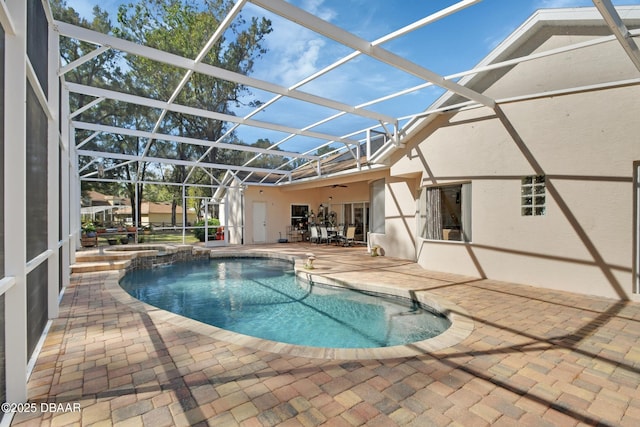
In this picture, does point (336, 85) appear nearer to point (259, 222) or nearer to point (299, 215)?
point (259, 222)

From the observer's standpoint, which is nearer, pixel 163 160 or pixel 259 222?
pixel 163 160

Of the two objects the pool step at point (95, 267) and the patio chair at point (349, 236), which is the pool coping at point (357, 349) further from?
the patio chair at point (349, 236)

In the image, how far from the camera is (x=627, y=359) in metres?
3.09

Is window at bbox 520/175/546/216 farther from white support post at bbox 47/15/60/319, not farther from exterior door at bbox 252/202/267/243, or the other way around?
exterior door at bbox 252/202/267/243

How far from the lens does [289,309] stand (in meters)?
5.94

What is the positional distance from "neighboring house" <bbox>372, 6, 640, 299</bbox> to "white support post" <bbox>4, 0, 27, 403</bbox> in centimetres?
697

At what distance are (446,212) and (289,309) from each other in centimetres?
477

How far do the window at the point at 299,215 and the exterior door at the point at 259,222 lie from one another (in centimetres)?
168

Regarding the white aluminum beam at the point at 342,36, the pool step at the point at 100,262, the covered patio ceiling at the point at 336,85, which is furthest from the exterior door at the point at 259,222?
the white aluminum beam at the point at 342,36

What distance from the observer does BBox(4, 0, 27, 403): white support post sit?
2035 mm

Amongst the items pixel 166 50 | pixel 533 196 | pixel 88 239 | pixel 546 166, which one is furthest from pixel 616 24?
pixel 88 239

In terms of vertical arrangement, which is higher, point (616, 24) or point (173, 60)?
point (173, 60)

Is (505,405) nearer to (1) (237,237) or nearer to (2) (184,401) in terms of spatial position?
(2) (184,401)

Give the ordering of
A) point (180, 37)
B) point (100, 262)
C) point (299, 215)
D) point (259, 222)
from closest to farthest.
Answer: point (180, 37) < point (100, 262) < point (259, 222) < point (299, 215)
